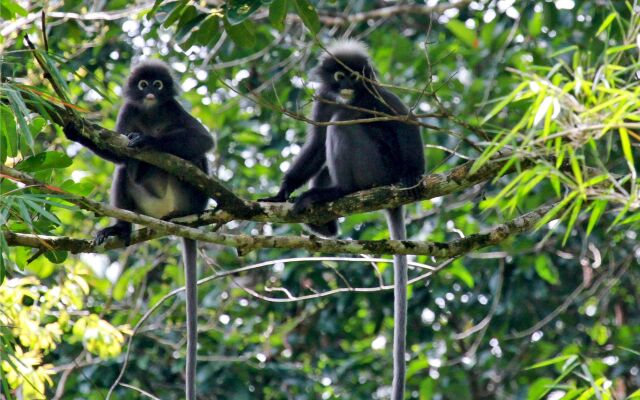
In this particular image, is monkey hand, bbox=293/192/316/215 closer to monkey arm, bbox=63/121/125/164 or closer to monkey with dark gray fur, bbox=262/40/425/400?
monkey with dark gray fur, bbox=262/40/425/400

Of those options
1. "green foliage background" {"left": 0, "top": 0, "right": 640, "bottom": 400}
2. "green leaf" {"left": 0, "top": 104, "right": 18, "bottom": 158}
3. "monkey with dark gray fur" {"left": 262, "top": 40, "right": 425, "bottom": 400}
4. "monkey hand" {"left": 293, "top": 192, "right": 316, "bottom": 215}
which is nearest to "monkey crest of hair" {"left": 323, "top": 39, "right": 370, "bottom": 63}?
"monkey with dark gray fur" {"left": 262, "top": 40, "right": 425, "bottom": 400}

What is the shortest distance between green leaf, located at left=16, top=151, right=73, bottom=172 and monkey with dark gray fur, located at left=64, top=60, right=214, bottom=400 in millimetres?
1068

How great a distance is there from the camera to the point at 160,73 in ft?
19.5

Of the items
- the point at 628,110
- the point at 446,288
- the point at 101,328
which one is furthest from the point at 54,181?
the point at 446,288

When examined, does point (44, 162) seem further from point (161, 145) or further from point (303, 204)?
point (303, 204)

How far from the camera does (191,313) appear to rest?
4797 millimetres

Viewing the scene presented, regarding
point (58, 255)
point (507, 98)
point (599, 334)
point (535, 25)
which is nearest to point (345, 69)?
point (58, 255)

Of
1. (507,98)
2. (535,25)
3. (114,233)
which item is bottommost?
(507,98)

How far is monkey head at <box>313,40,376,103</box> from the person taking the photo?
577 cm

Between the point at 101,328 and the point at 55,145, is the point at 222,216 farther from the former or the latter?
the point at 55,145

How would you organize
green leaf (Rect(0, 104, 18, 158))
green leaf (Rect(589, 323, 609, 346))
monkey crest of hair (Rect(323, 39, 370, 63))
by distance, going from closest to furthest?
1. green leaf (Rect(0, 104, 18, 158))
2. monkey crest of hair (Rect(323, 39, 370, 63))
3. green leaf (Rect(589, 323, 609, 346))

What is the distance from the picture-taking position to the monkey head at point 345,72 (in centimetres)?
577

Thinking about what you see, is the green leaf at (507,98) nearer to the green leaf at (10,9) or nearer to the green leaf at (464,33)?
the green leaf at (10,9)

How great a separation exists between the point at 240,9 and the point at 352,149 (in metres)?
1.34
